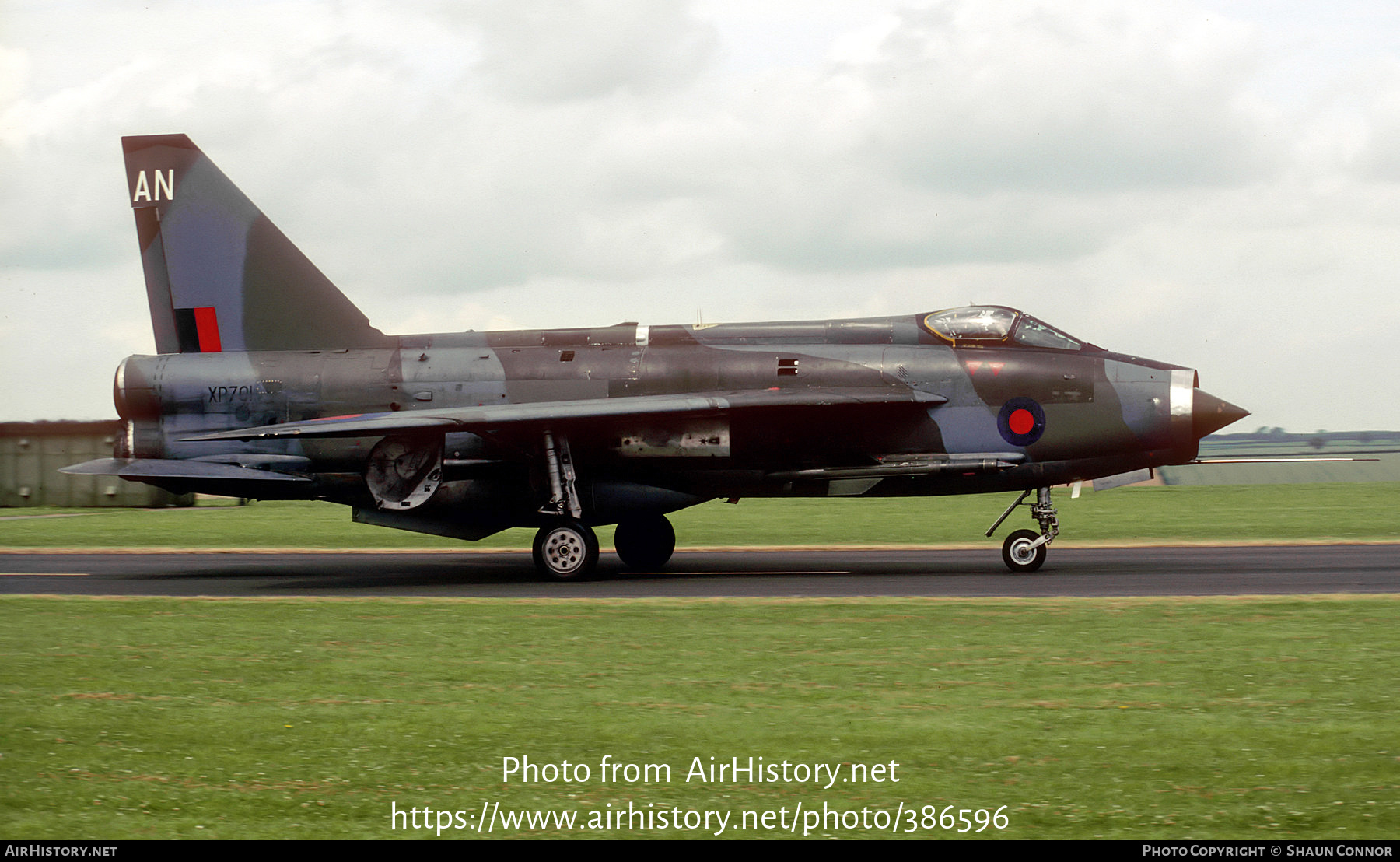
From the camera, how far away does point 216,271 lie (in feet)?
70.4

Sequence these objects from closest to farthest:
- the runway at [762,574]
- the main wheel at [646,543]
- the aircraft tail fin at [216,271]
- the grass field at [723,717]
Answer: the grass field at [723,717] < the runway at [762,574] < the main wheel at [646,543] < the aircraft tail fin at [216,271]

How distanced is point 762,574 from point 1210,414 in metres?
6.48

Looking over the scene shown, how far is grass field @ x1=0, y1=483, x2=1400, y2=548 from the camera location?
26.0 metres

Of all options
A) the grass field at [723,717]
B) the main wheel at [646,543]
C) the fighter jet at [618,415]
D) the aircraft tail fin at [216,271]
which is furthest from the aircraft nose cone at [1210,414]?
the aircraft tail fin at [216,271]

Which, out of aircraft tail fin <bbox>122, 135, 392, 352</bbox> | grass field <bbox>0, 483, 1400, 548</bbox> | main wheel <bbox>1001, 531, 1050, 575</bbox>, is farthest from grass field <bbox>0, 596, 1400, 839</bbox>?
grass field <bbox>0, 483, 1400, 548</bbox>

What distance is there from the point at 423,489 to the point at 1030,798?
1360 cm

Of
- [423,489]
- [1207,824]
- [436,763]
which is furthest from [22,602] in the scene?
[1207,824]

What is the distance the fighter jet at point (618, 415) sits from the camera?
59.7ft

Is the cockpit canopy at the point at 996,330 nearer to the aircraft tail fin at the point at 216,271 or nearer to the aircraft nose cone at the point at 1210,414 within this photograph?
the aircraft nose cone at the point at 1210,414

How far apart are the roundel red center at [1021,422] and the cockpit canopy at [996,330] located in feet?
3.44

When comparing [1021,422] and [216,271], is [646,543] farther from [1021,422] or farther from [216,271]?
[216,271]

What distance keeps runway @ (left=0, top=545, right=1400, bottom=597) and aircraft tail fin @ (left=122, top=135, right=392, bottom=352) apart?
3771mm

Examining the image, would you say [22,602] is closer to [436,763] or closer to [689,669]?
[689,669]

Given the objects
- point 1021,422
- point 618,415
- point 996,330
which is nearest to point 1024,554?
point 1021,422
